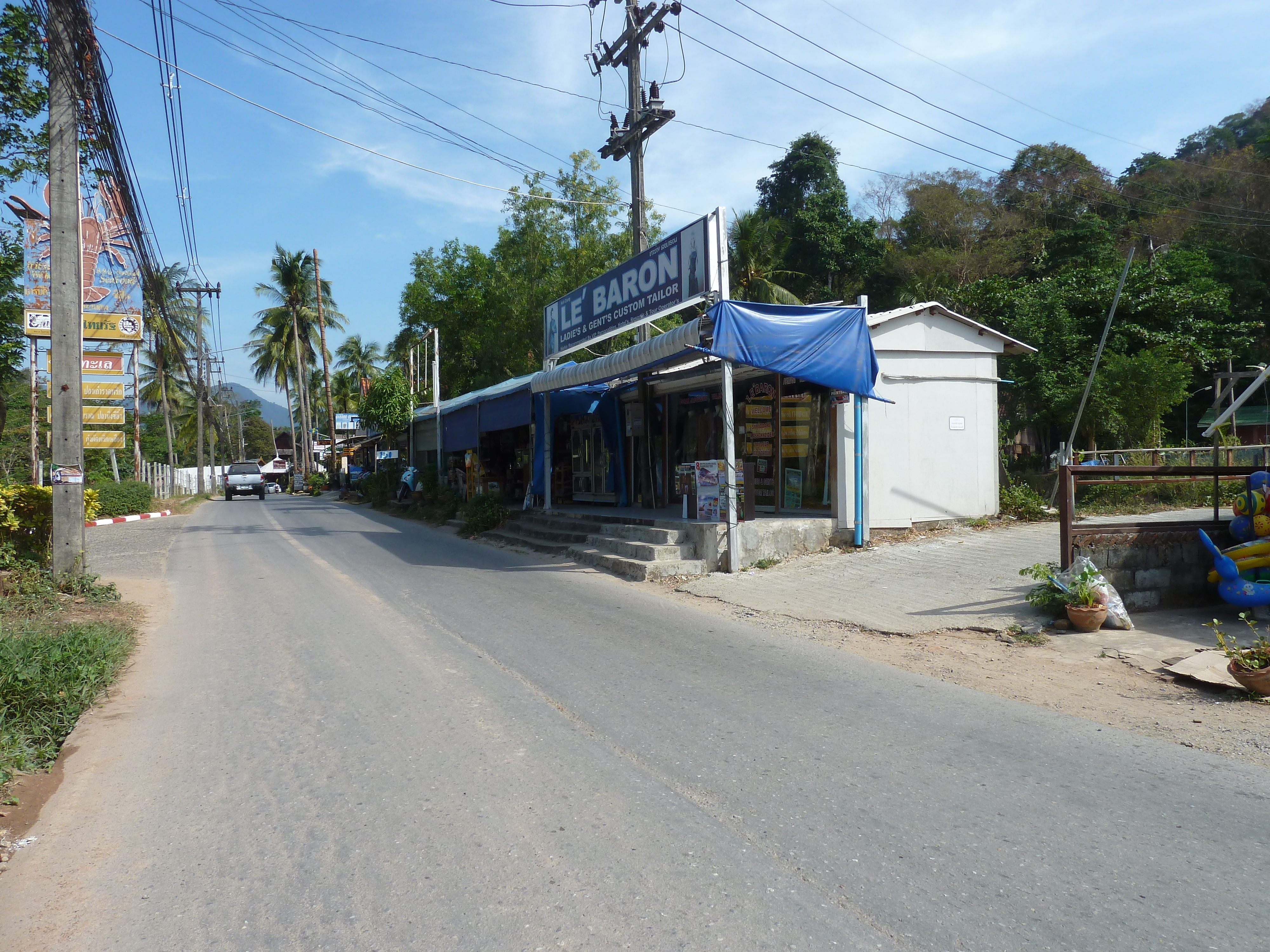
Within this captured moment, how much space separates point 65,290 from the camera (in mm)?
9430

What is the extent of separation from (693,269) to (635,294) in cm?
202

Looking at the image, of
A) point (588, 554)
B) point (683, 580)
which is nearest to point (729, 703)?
point (683, 580)

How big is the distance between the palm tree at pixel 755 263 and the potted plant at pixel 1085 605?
2282cm

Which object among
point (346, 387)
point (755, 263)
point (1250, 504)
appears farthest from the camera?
point (346, 387)

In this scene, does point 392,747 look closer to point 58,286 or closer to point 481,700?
point 481,700

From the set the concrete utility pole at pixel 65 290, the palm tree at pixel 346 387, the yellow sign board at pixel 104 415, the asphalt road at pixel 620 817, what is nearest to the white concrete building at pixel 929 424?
the asphalt road at pixel 620 817

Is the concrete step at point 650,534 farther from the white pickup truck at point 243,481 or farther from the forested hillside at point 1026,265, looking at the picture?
the white pickup truck at point 243,481

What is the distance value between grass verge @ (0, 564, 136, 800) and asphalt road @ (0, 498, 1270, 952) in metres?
0.24

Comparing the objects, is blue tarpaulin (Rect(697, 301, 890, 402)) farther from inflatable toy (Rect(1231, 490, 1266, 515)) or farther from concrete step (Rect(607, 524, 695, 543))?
inflatable toy (Rect(1231, 490, 1266, 515))

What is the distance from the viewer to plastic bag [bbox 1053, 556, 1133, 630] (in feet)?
25.8

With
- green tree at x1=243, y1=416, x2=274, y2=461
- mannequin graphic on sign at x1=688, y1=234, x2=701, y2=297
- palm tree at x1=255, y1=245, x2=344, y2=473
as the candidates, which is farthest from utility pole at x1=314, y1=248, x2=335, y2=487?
green tree at x1=243, y1=416, x2=274, y2=461

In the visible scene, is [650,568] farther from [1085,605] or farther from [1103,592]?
[1103,592]

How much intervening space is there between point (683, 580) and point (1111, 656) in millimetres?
5610

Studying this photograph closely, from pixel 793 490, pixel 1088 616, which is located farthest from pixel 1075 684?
pixel 793 490
